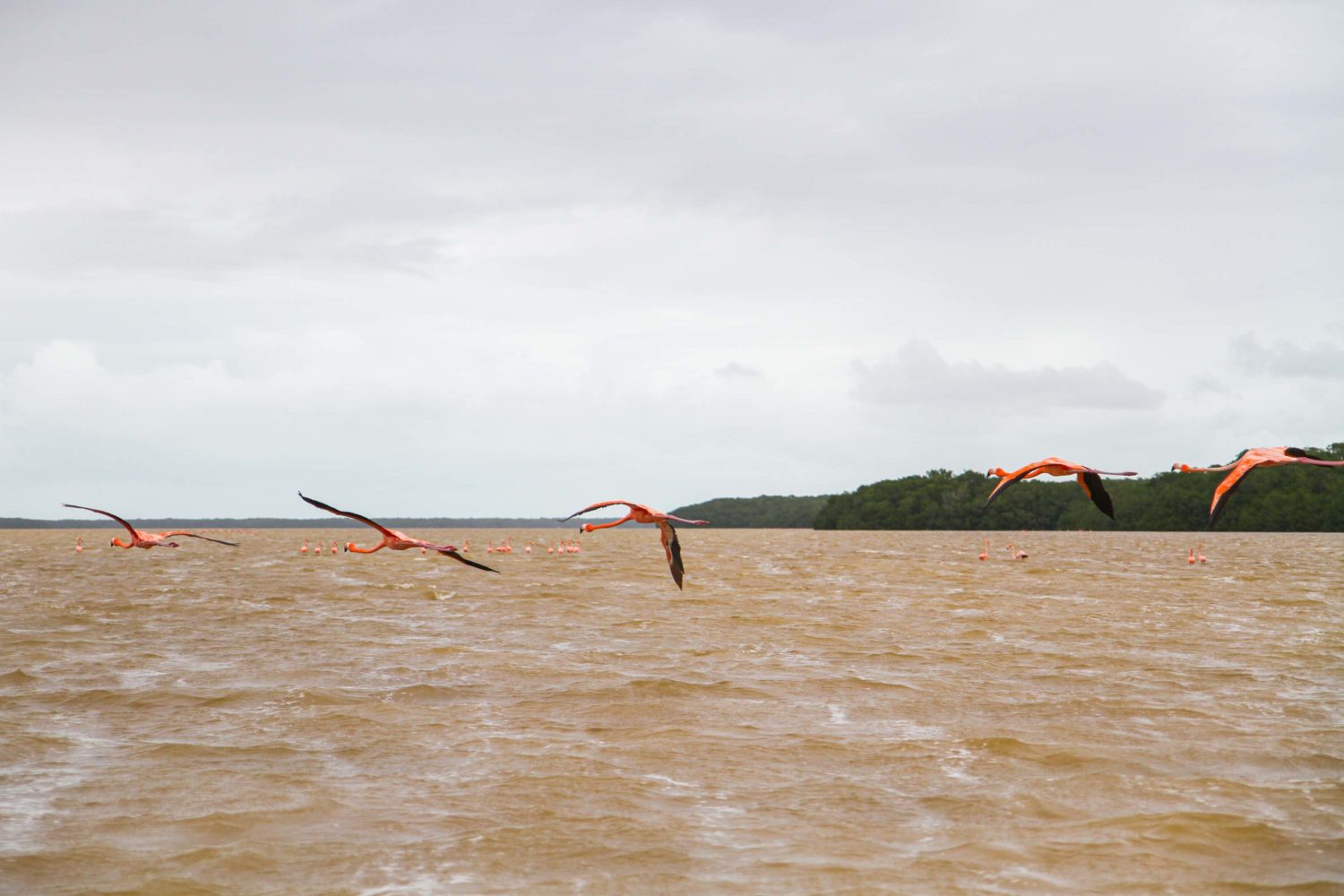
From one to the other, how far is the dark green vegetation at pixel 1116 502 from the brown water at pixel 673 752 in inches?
2936

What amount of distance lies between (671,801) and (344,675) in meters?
9.75

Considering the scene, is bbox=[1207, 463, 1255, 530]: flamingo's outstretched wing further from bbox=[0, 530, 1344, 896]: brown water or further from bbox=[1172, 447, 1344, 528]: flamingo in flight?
bbox=[0, 530, 1344, 896]: brown water

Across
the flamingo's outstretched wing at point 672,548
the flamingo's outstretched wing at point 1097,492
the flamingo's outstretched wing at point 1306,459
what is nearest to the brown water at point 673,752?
the flamingo's outstretched wing at point 672,548

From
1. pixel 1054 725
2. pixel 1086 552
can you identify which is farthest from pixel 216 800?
pixel 1086 552

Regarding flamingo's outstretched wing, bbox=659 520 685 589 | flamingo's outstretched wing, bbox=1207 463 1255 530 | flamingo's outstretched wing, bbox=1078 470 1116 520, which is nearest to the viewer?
flamingo's outstretched wing, bbox=1207 463 1255 530

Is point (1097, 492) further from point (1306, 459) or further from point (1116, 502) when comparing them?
point (1116, 502)

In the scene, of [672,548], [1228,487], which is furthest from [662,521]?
[1228,487]

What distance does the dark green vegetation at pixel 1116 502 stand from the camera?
115 m

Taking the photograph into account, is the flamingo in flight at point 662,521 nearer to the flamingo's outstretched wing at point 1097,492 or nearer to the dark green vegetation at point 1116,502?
the flamingo's outstretched wing at point 1097,492

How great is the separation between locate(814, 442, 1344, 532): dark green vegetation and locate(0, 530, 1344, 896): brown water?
74.6 m

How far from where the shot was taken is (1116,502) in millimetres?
125375

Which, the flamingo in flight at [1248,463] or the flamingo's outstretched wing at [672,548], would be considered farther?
the flamingo's outstretched wing at [672,548]

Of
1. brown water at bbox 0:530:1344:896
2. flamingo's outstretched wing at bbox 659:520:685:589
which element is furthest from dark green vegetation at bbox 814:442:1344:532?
flamingo's outstretched wing at bbox 659:520:685:589

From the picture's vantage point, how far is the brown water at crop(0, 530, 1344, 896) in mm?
11539
